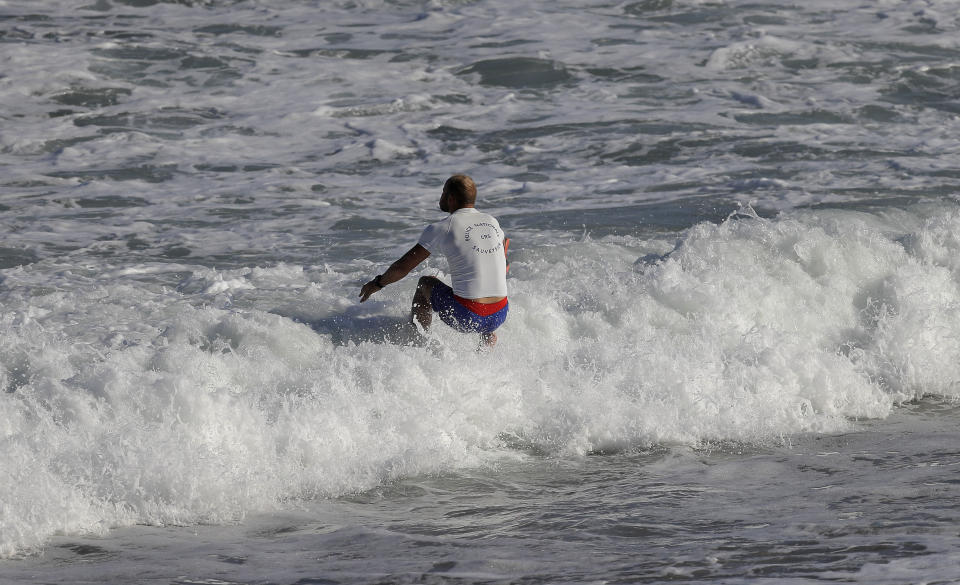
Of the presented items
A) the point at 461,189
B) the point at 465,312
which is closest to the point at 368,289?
the point at 465,312

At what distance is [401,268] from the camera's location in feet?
24.7

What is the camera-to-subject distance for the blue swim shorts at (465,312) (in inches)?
303

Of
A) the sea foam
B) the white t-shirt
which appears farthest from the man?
the sea foam

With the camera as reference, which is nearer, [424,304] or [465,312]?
[465,312]

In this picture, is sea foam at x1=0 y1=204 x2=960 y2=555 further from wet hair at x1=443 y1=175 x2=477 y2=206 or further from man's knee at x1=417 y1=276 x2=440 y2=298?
wet hair at x1=443 y1=175 x2=477 y2=206

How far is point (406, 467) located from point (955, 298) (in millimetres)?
5365

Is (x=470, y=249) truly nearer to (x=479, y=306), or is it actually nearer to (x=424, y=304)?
(x=479, y=306)

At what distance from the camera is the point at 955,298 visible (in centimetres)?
972

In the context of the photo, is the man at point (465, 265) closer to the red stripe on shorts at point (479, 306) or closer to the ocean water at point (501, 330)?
the red stripe on shorts at point (479, 306)

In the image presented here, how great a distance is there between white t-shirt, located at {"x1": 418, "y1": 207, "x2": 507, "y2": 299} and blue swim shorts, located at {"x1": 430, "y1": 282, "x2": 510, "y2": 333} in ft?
0.19

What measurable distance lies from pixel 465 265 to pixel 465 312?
0.30 m

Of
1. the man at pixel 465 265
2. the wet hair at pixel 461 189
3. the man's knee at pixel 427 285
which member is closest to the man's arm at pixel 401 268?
the man at pixel 465 265

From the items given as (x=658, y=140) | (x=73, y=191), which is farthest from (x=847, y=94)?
(x=73, y=191)

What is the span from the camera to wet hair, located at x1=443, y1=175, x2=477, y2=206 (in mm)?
7676
